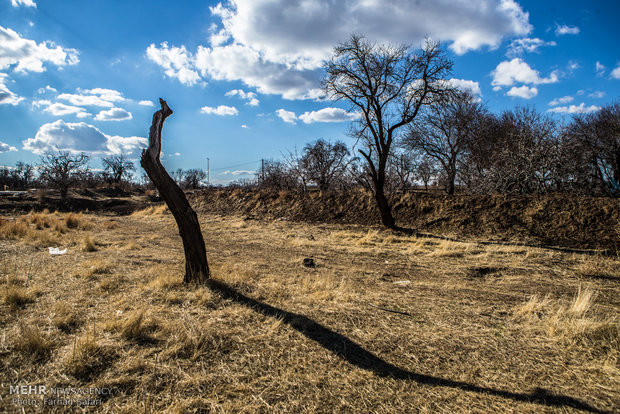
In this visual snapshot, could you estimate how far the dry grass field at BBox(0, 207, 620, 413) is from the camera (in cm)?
251

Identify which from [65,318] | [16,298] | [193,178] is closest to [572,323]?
[65,318]

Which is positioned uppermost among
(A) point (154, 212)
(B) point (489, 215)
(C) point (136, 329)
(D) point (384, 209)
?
(D) point (384, 209)

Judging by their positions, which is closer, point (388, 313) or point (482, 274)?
point (388, 313)

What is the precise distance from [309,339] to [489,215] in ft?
34.9

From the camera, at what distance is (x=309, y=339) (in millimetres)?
3436

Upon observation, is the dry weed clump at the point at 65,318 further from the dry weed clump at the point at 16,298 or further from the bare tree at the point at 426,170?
the bare tree at the point at 426,170

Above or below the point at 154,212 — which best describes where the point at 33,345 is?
below

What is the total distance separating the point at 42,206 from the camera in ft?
72.2

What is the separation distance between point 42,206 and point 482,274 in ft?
91.9

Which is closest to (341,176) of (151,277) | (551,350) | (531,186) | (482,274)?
(531,186)

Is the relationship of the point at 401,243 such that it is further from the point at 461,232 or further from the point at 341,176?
the point at 341,176

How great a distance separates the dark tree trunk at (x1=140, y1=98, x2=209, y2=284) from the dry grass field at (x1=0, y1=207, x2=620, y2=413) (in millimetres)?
394

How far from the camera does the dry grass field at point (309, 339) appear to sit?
2508 millimetres

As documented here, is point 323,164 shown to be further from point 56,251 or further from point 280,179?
point 56,251
